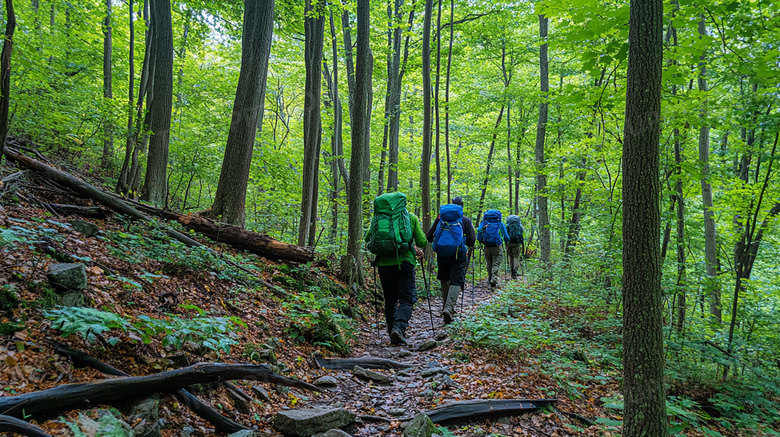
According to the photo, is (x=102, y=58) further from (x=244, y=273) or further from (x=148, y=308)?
(x=148, y=308)

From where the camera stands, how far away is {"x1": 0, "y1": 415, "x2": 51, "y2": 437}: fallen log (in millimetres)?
1833

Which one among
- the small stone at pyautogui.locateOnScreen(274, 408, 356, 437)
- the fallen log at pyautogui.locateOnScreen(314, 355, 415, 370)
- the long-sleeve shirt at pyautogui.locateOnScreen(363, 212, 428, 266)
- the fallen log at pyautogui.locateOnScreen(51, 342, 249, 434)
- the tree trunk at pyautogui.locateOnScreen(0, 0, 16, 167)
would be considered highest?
the tree trunk at pyautogui.locateOnScreen(0, 0, 16, 167)

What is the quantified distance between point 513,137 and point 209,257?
16.7 metres

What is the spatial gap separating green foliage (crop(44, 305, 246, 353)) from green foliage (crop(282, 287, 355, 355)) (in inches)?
79.4

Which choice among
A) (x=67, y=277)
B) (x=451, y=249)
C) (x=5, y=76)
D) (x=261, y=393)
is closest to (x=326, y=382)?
(x=261, y=393)

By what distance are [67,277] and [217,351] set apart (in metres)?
1.41

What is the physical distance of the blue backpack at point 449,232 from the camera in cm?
746

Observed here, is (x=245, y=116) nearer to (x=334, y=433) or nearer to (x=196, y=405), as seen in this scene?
(x=196, y=405)

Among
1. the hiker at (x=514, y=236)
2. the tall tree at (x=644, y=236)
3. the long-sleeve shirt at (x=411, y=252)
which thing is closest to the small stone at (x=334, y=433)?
the tall tree at (x=644, y=236)

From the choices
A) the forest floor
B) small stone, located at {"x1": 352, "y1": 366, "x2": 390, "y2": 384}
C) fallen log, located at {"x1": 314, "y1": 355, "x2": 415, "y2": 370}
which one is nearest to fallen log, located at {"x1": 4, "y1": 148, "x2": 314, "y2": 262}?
the forest floor

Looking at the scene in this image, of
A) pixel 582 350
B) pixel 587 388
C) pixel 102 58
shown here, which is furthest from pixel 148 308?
pixel 102 58

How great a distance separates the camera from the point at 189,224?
697 centimetres

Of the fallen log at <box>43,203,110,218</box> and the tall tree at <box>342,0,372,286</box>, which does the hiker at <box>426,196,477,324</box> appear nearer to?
the tall tree at <box>342,0,372,286</box>

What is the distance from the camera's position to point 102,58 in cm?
1270
